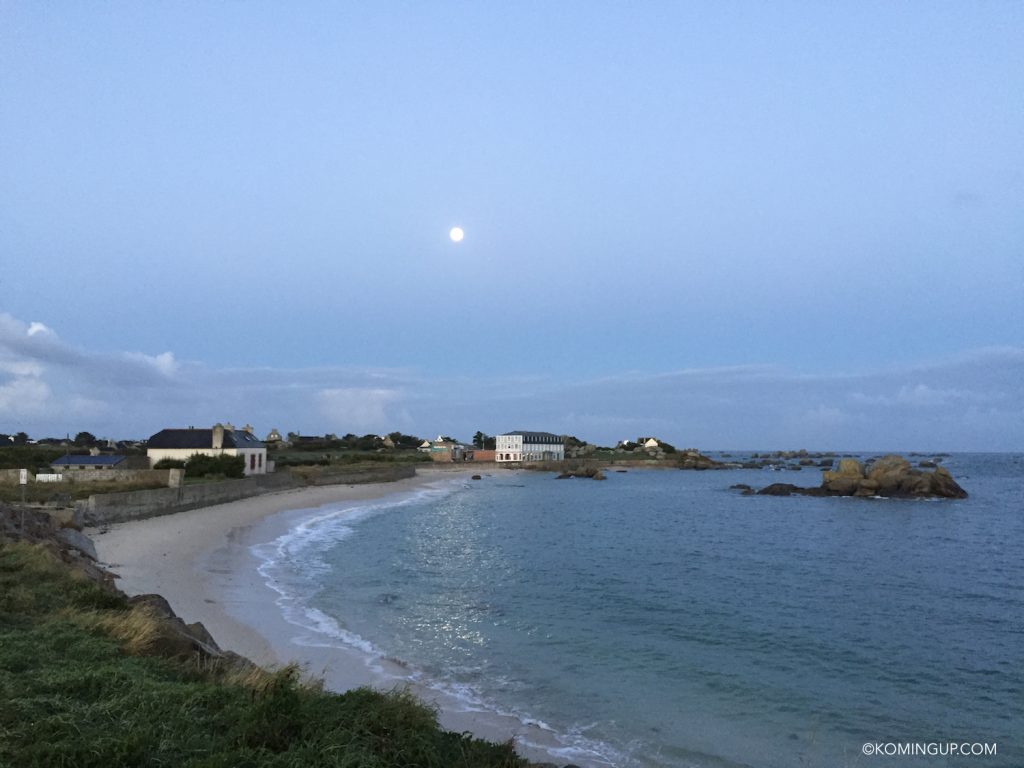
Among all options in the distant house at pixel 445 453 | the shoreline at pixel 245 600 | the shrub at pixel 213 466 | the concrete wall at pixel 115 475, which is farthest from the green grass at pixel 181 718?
the distant house at pixel 445 453

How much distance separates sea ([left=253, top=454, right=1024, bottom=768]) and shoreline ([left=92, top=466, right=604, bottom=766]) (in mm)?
379

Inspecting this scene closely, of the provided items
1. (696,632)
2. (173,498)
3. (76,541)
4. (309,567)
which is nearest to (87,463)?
(173,498)

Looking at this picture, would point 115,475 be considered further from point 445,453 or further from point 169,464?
point 445,453

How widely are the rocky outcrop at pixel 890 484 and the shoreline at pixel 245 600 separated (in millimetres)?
59002

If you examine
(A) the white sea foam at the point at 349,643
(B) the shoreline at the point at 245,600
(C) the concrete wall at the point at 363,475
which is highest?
(C) the concrete wall at the point at 363,475

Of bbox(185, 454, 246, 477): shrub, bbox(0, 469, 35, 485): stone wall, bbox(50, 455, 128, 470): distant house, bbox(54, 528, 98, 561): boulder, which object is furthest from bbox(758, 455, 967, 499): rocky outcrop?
bbox(54, 528, 98, 561): boulder

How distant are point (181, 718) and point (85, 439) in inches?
4907

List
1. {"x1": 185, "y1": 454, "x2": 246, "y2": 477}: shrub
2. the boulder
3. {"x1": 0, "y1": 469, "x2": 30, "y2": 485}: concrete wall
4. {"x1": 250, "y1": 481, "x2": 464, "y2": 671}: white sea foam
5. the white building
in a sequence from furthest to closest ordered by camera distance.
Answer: the white building → {"x1": 185, "y1": 454, "x2": 246, "y2": 477}: shrub → {"x1": 0, "y1": 469, "x2": 30, "y2": 485}: concrete wall → the boulder → {"x1": 250, "y1": 481, "x2": 464, "y2": 671}: white sea foam

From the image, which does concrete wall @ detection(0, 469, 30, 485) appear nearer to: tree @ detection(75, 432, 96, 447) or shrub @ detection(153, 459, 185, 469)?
shrub @ detection(153, 459, 185, 469)

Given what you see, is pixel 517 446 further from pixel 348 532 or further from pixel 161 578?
pixel 161 578

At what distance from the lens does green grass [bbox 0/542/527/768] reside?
592 cm

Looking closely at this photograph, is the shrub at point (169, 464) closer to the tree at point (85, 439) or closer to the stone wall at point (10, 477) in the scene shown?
the stone wall at point (10, 477)

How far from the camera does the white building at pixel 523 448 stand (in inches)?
6161

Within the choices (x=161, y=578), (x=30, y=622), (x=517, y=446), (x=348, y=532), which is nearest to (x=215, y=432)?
(x=348, y=532)
